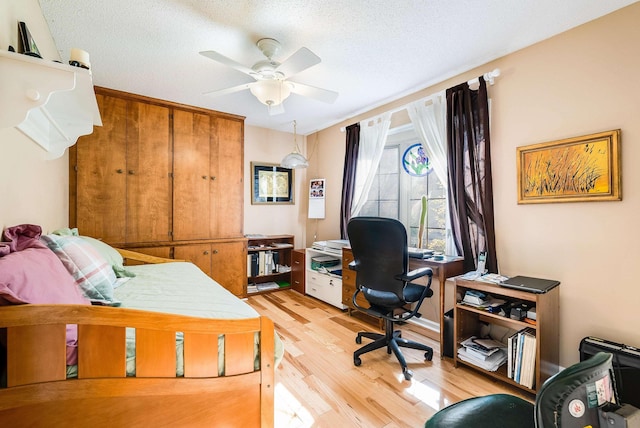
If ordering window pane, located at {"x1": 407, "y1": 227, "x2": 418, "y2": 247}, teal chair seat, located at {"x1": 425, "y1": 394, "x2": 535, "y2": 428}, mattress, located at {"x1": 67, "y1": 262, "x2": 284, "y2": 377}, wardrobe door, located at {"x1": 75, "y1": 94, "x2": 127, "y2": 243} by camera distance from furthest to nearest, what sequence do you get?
window pane, located at {"x1": 407, "y1": 227, "x2": 418, "y2": 247} → wardrobe door, located at {"x1": 75, "y1": 94, "x2": 127, "y2": 243} → mattress, located at {"x1": 67, "y1": 262, "x2": 284, "y2": 377} → teal chair seat, located at {"x1": 425, "y1": 394, "x2": 535, "y2": 428}

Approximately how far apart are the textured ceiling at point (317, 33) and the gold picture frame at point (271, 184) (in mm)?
1586

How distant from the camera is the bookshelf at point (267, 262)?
3.92m

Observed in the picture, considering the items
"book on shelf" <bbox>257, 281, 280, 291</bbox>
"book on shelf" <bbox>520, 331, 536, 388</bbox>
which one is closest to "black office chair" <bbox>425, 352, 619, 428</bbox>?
"book on shelf" <bbox>520, 331, 536, 388</bbox>

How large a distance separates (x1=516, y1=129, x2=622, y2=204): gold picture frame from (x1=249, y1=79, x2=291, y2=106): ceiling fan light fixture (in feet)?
6.14

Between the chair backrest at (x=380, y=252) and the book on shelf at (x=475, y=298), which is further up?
the chair backrest at (x=380, y=252)

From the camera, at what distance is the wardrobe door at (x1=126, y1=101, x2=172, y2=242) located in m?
3.01

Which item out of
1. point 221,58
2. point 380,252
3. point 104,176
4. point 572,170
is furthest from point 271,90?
point 572,170

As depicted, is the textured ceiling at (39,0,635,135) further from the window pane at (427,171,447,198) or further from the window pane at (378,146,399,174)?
the window pane at (427,171,447,198)

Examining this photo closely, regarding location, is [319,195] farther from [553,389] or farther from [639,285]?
[553,389]

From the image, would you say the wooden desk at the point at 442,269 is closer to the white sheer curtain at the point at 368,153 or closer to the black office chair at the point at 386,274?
the black office chair at the point at 386,274

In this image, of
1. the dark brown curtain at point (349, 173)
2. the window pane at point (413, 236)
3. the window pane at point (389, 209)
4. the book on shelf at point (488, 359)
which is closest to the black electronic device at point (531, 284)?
the book on shelf at point (488, 359)

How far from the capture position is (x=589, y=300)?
1.81m

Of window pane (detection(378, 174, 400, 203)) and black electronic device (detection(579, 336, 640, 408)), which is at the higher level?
window pane (detection(378, 174, 400, 203))

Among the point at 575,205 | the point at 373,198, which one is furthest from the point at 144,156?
the point at 575,205
